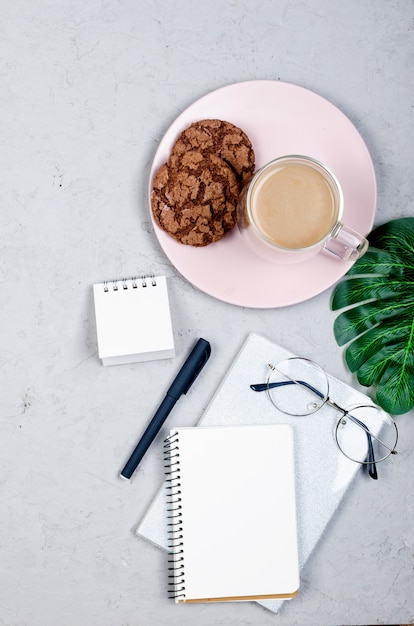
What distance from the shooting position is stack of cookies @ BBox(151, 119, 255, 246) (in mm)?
788

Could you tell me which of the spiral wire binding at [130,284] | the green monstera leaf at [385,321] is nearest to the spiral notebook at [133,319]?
the spiral wire binding at [130,284]

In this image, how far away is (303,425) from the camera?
0.87 metres

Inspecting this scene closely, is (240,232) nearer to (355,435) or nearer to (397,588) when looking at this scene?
(355,435)

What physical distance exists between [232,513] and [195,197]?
0.38 m

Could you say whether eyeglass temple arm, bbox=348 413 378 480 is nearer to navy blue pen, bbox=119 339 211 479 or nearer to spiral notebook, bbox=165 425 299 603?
spiral notebook, bbox=165 425 299 603

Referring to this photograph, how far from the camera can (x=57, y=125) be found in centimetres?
85

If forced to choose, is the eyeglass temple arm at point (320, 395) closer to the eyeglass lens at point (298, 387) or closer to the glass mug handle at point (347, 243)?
the eyeglass lens at point (298, 387)

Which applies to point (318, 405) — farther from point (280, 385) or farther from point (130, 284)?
point (130, 284)

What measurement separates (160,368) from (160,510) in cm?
17

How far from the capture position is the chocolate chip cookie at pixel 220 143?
794 mm

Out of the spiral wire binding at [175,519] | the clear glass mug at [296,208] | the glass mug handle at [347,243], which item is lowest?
the spiral wire binding at [175,519]

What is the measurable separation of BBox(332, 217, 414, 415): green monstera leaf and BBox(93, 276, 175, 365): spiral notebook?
0.21 metres

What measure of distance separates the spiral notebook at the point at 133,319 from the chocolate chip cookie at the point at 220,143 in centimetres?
16

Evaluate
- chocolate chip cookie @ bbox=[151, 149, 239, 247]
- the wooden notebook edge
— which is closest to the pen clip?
chocolate chip cookie @ bbox=[151, 149, 239, 247]
